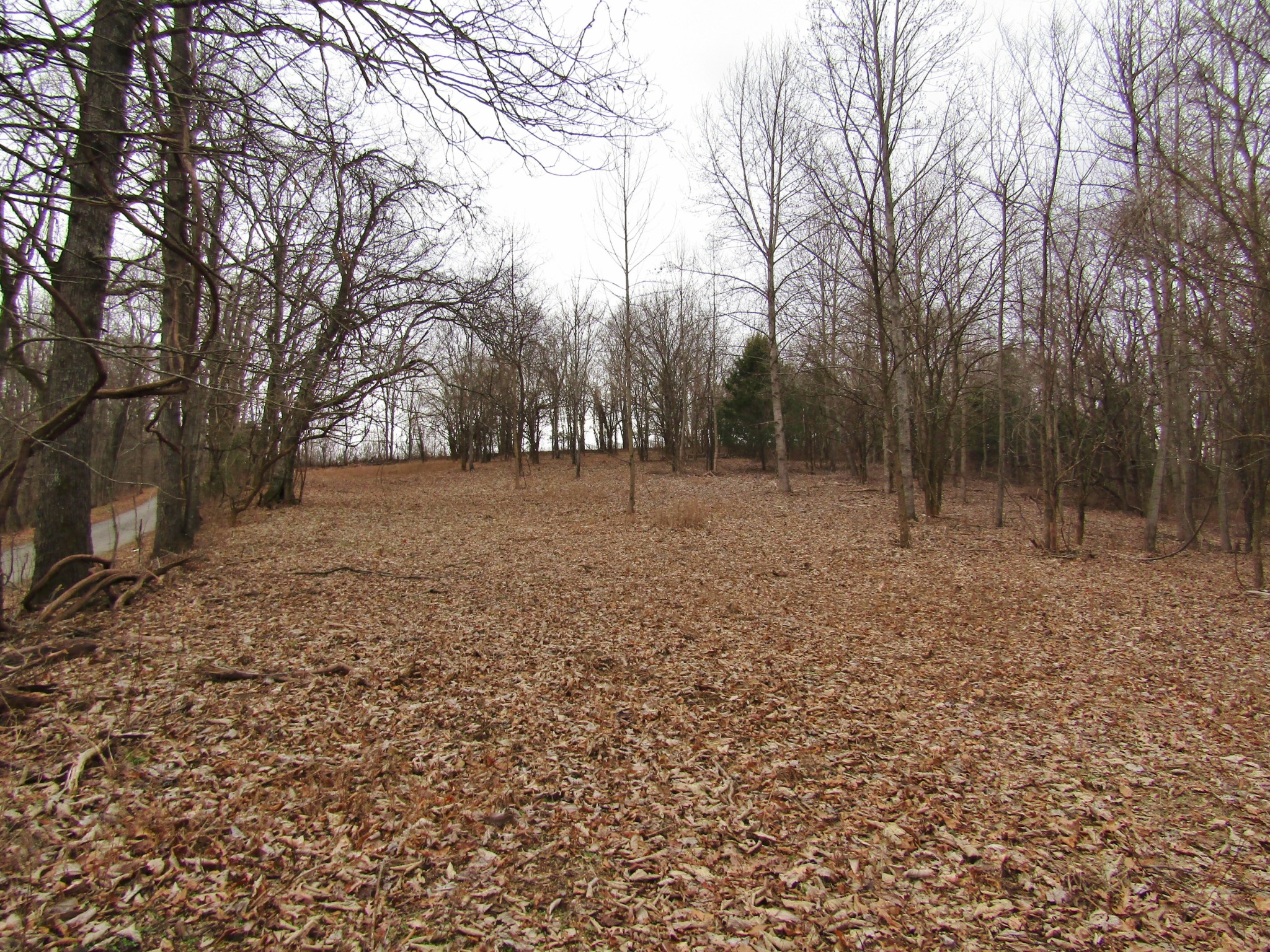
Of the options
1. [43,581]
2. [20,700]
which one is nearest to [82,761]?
[20,700]

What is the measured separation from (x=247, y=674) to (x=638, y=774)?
2.61m

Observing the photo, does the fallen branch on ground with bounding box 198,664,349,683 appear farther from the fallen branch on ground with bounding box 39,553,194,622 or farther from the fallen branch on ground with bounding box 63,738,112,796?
the fallen branch on ground with bounding box 39,553,194,622

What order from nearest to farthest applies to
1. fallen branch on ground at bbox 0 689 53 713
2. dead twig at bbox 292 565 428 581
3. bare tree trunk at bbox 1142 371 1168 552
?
fallen branch on ground at bbox 0 689 53 713, dead twig at bbox 292 565 428 581, bare tree trunk at bbox 1142 371 1168 552

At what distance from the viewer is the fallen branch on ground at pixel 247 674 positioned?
3887 millimetres

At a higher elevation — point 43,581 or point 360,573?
point 43,581

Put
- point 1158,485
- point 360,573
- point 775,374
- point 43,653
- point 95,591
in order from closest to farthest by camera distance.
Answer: point 43,653 → point 95,591 → point 360,573 → point 1158,485 → point 775,374

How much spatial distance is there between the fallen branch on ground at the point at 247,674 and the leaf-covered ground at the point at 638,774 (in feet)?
0.16

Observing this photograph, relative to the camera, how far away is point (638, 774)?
331 centimetres

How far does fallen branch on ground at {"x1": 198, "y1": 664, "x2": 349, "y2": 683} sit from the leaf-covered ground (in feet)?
0.16

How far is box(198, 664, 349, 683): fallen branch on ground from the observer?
153 inches

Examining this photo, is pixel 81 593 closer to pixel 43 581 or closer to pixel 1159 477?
pixel 43 581

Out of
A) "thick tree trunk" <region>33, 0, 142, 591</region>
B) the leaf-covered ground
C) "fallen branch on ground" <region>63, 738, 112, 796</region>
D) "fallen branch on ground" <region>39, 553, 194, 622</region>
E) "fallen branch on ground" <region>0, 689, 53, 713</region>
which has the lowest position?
the leaf-covered ground

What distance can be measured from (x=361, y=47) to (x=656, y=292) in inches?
1028

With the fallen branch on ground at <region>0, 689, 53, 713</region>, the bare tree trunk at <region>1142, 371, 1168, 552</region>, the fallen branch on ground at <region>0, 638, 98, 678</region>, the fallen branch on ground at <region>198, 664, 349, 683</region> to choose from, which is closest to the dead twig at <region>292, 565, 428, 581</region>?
the fallen branch on ground at <region>0, 638, 98, 678</region>
